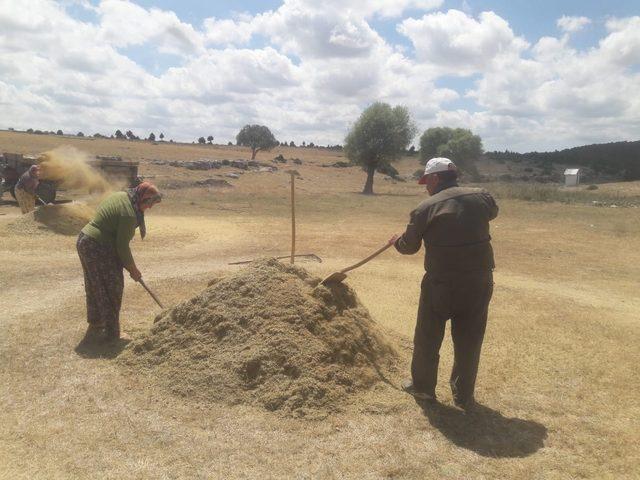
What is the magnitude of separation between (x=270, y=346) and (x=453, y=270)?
5.23 ft

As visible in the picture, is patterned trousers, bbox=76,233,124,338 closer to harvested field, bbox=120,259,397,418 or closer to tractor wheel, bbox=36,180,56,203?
harvested field, bbox=120,259,397,418

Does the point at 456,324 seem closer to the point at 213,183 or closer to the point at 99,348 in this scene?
the point at 99,348

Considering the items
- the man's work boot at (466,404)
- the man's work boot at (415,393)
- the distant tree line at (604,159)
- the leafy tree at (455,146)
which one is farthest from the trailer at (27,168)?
the distant tree line at (604,159)

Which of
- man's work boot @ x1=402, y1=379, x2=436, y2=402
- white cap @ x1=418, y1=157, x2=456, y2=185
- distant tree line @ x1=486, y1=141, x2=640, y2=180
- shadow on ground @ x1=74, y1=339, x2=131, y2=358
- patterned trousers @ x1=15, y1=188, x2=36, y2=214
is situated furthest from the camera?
distant tree line @ x1=486, y1=141, x2=640, y2=180

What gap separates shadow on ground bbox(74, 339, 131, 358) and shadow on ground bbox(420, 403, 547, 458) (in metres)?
2.91

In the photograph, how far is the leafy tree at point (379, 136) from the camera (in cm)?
3342

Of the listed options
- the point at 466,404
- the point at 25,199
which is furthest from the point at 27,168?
the point at 466,404

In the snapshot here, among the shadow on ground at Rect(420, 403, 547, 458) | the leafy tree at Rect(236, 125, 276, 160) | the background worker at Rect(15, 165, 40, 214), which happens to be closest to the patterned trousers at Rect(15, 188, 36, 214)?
the background worker at Rect(15, 165, 40, 214)

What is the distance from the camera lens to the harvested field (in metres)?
3.99

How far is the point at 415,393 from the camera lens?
13.6 feet

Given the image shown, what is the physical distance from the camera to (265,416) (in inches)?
148

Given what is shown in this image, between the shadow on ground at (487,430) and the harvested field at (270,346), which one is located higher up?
the harvested field at (270,346)

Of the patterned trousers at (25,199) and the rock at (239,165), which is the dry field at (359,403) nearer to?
the patterned trousers at (25,199)

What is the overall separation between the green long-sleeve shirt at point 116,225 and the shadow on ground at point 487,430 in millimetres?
3121
